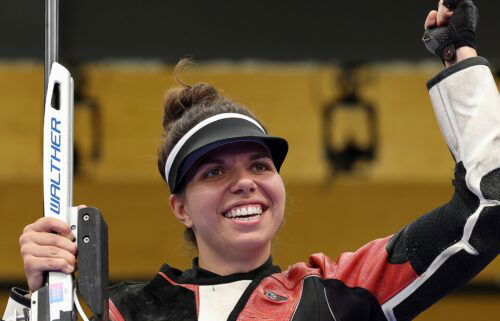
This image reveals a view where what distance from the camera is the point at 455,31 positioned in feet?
7.41

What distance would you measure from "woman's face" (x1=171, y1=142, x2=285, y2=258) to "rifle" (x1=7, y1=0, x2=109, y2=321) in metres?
0.29

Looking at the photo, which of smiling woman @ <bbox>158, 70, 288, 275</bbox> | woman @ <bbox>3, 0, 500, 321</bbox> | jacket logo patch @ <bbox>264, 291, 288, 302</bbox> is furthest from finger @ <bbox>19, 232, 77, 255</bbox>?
jacket logo patch @ <bbox>264, 291, 288, 302</bbox>

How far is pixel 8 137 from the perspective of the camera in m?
7.05

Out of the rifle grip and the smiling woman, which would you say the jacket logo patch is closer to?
the smiling woman

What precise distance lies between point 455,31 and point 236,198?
1.91 ft

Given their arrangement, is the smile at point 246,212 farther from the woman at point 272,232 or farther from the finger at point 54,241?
the finger at point 54,241

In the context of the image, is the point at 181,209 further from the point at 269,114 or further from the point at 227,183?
the point at 269,114

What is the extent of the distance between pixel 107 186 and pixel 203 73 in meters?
0.90

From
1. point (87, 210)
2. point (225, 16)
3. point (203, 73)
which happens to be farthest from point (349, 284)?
point (203, 73)

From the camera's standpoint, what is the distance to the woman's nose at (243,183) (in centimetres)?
243

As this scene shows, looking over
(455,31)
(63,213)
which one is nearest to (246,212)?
(63,213)

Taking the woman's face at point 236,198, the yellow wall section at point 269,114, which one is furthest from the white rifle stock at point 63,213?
the yellow wall section at point 269,114

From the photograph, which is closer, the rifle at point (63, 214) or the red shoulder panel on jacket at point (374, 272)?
the rifle at point (63, 214)

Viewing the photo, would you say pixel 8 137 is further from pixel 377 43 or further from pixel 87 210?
pixel 87 210
